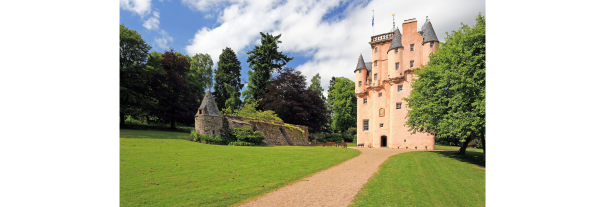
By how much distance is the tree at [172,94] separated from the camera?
944 inches

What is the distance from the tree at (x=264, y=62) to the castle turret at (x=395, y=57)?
1973cm

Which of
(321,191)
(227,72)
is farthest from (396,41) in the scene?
(227,72)

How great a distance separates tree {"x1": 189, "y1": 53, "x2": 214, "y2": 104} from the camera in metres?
37.6

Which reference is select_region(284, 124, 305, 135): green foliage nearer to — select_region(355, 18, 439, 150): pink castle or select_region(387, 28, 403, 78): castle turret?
select_region(355, 18, 439, 150): pink castle

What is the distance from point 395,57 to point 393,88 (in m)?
3.59

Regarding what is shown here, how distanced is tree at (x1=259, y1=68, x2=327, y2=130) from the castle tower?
47.1 feet

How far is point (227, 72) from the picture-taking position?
4472cm

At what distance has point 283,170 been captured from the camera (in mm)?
10297

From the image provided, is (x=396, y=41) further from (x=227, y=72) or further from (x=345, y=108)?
(x=227, y=72)
